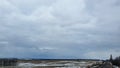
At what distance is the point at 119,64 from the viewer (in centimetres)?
7138

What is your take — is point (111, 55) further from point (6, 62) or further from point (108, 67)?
point (6, 62)

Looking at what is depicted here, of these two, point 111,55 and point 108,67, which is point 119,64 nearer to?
point 111,55

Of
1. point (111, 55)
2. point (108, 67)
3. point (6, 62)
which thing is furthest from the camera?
point (6, 62)

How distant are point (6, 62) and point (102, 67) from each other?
64468 mm

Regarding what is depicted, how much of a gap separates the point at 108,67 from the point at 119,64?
64.0 feet

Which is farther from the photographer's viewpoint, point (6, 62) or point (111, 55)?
point (6, 62)

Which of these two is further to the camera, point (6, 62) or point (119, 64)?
point (6, 62)

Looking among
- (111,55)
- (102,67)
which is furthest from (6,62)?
(102,67)

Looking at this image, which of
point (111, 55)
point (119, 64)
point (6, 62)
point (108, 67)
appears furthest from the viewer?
point (6, 62)

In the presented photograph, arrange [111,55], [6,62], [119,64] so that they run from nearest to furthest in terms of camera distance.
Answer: [119,64], [111,55], [6,62]

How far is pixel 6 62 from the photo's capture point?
111625mm

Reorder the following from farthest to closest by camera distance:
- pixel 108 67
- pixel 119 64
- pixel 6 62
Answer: pixel 6 62, pixel 119 64, pixel 108 67

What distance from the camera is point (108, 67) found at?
2078 inches

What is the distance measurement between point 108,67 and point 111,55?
32609mm
